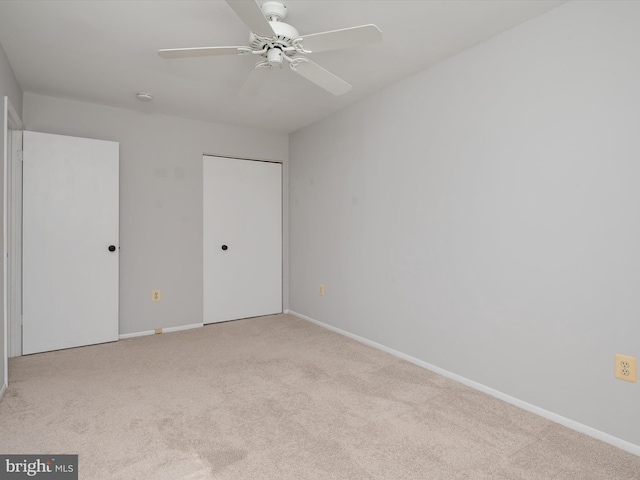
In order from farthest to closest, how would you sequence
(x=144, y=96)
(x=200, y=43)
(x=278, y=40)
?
1. (x=144, y=96)
2. (x=200, y=43)
3. (x=278, y=40)

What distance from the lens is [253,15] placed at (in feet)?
5.22

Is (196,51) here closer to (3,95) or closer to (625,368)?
(3,95)

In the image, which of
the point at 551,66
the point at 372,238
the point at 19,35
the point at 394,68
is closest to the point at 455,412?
the point at 372,238

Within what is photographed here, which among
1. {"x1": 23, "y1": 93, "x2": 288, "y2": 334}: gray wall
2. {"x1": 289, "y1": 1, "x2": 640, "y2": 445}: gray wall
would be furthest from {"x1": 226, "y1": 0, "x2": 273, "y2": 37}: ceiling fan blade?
{"x1": 23, "y1": 93, "x2": 288, "y2": 334}: gray wall

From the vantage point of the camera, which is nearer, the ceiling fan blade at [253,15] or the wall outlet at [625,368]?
the ceiling fan blade at [253,15]

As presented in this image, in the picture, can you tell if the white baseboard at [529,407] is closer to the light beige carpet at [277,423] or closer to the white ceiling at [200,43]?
the light beige carpet at [277,423]

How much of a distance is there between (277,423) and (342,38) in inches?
80.4

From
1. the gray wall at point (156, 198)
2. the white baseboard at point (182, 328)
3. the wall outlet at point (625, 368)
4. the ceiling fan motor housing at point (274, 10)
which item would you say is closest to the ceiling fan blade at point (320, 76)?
the ceiling fan motor housing at point (274, 10)

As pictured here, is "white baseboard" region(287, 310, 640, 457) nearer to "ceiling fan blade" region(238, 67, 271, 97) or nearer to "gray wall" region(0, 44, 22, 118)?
"ceiling fan blade" region(238, 67, 271, 97)

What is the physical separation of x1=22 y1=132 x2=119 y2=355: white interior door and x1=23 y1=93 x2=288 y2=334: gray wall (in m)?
0.18

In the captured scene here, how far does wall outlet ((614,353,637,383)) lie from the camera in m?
1.81

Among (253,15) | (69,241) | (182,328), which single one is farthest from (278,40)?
(182,328)

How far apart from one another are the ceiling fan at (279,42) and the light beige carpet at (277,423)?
6.53 feet

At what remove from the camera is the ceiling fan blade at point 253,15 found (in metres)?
1.49
